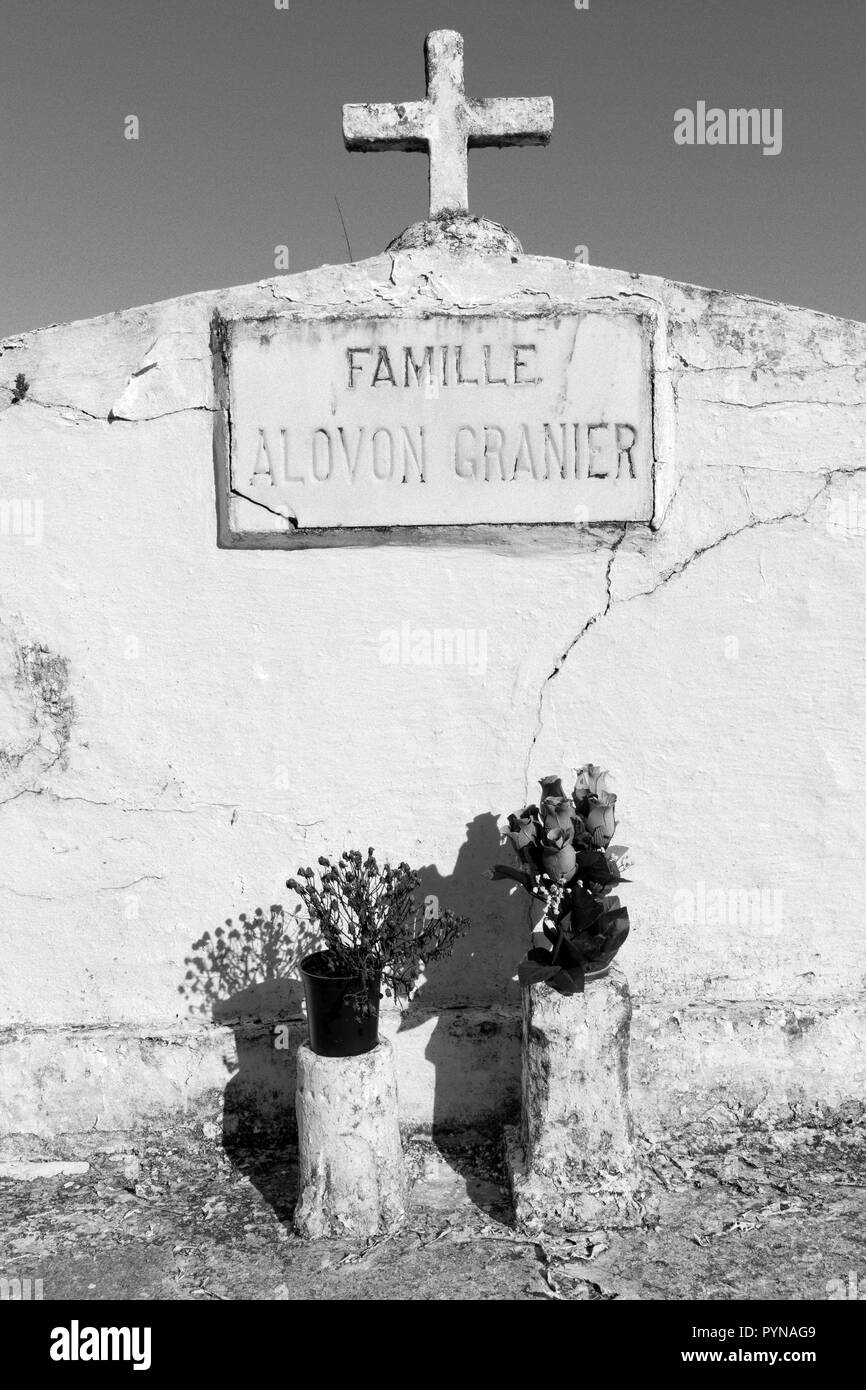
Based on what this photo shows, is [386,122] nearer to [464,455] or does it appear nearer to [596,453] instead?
[464,455]

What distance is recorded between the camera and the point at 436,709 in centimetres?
355

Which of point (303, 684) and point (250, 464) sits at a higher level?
point (250, 464)

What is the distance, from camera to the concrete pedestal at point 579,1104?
3.11 meters

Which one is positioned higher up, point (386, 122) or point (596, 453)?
point (386, 122)

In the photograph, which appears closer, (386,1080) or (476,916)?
(386,1080)

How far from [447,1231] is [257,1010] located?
972mm

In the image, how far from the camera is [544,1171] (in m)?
3.12

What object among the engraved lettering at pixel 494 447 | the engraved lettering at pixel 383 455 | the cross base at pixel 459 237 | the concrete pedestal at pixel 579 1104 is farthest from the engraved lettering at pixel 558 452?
the concrete pedestal at pixel 579 1104

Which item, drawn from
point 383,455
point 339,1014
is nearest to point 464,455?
point 383,455

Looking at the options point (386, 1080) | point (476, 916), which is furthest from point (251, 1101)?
point (476, 916)

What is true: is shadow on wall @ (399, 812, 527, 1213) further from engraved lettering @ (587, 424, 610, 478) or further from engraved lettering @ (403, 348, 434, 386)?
engraved lettering @ (403, 348, 434, 386)
